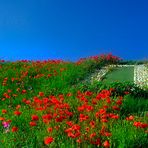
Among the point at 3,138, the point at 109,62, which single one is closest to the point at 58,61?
the point at 109,62

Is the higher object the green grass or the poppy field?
the green grass

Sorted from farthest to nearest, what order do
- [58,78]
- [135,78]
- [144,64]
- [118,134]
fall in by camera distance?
[144,64], [135,78], [58,78], [118,134]

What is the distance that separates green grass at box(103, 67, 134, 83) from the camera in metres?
20.3

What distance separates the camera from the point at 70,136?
8.71 metres

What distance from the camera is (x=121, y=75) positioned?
2177 centimetres

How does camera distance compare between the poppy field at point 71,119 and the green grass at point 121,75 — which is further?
the green grass at point 121,75

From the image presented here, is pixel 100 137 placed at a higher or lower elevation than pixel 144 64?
lower

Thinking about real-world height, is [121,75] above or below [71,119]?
above

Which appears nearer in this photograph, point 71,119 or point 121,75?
point 71,119

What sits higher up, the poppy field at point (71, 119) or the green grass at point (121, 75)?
the green grass at point (121, 75)

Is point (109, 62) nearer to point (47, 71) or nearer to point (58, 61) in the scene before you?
point (58, 61)

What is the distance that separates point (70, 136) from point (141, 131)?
50.9 inches

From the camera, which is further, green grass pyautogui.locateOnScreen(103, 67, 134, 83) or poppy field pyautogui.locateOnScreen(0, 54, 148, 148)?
green grass pyautogui.locateOnScreen(103, 67, 134, 83)

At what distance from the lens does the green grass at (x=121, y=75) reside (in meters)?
20.3
